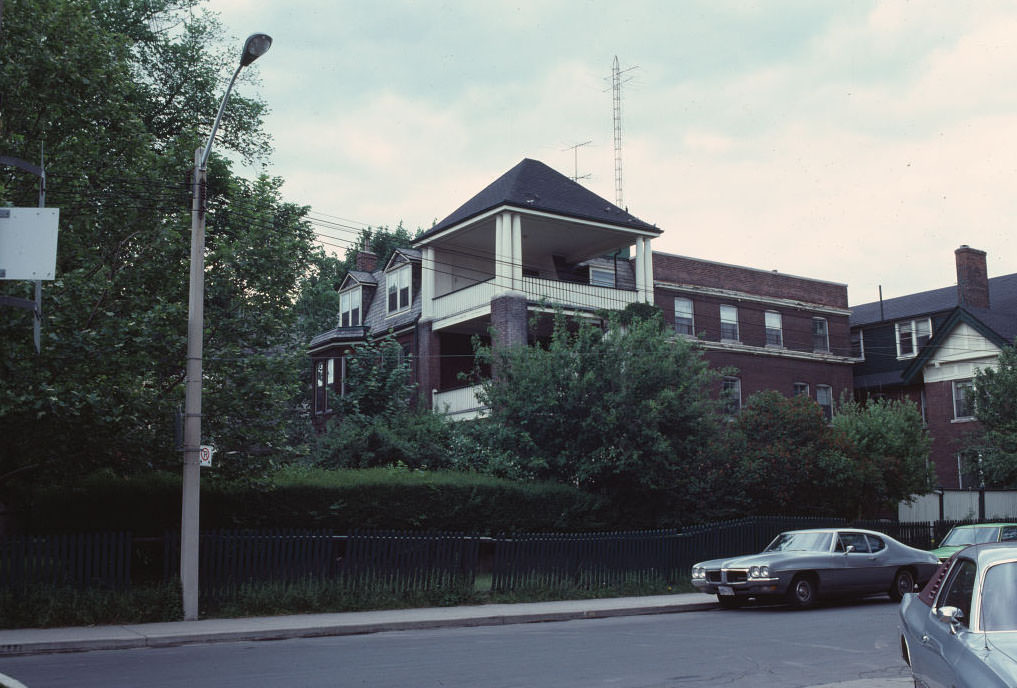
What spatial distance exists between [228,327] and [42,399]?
15.9ft

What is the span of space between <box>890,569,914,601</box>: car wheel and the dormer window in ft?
86.4

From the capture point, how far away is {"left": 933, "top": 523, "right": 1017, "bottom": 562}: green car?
2150 cm

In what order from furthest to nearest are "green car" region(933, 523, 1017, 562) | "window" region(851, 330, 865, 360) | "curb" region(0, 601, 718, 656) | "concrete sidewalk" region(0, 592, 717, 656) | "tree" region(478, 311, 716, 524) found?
"window" region(851, 330, 865, 360) < "tree" region(478, 311, 716, 524) < "green car" region(933, 523, 1017, 562) < "concrete sidewalk" region(0, 592, 717, 656) < "curb" region(0, 601, 718, 656)

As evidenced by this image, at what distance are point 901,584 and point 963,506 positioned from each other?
22127 millimetres

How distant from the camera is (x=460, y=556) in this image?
1945cm

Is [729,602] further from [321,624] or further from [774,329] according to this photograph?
[774,329]

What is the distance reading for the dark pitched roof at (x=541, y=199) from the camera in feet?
105

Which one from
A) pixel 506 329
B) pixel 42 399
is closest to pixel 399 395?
pixel 506 329

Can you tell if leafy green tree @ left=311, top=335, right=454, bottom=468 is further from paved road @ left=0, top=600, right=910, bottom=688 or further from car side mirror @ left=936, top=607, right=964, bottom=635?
car side mirror @ left=936, top=607, right=964, bottom=635

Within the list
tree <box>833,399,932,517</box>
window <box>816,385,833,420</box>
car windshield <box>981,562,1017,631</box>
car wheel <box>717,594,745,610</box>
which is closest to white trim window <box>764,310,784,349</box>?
window <box>816,385,833,420</box>

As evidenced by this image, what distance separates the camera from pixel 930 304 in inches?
1842

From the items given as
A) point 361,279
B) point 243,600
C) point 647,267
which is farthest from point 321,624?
point 361,279

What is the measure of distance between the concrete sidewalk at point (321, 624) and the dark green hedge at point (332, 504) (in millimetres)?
2528

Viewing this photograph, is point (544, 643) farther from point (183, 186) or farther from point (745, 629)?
point (183, 186)
